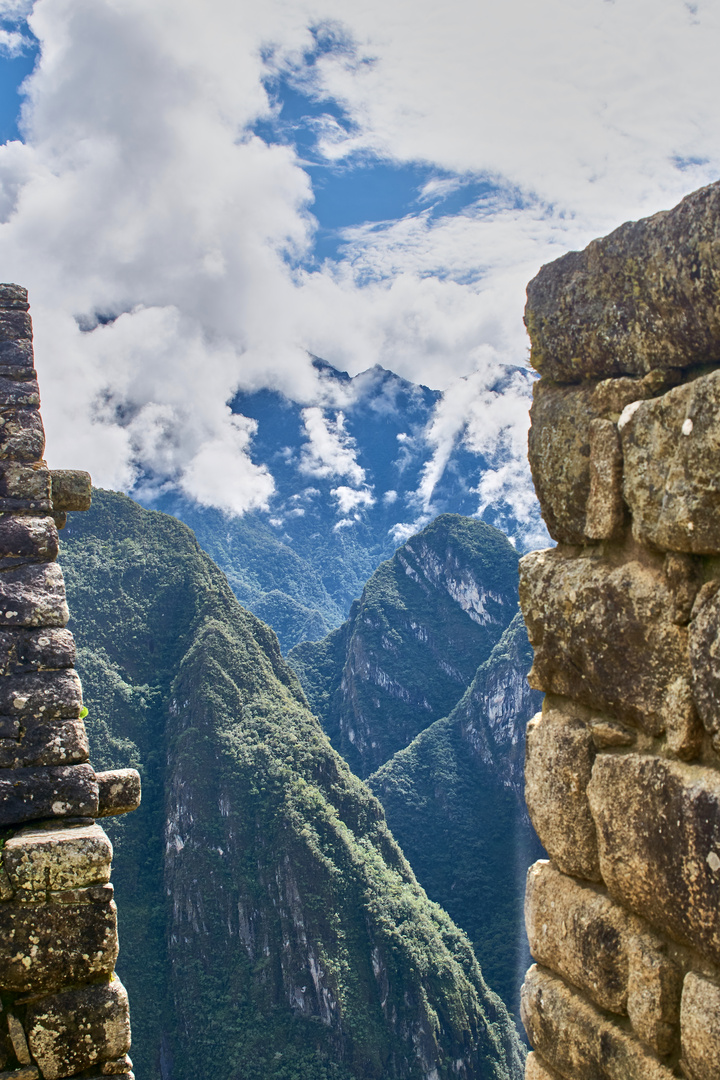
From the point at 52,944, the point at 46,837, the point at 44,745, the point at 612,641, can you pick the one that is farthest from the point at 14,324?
the point at 612,641

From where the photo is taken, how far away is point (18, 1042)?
9.51ft

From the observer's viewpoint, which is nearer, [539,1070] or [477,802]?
[539,1070]

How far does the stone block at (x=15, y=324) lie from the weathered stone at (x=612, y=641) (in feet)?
9.88

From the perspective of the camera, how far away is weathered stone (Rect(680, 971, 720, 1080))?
7.18ft

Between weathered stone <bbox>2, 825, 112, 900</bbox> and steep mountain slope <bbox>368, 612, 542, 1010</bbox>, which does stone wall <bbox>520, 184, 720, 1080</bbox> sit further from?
steep mountain slope <bbox>368, 612, 542, 1010</bbox>

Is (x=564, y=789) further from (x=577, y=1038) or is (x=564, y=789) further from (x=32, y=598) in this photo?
(x=32, y=598)

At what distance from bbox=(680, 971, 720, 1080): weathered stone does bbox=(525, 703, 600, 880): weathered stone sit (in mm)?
526

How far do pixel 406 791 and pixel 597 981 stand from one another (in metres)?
106

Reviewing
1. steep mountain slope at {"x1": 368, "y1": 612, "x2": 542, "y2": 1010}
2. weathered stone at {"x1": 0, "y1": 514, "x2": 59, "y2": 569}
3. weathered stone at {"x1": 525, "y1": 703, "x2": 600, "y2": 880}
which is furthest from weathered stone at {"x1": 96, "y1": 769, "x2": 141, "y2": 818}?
steep mountain slope at {"x1": 368, "y1": 612, "x2": 542, "y2": 1010}

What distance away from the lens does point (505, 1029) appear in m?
71.5

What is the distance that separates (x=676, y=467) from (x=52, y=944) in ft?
9.02

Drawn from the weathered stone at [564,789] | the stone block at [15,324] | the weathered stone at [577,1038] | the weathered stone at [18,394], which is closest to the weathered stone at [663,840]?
the weathered stone at [564,789]

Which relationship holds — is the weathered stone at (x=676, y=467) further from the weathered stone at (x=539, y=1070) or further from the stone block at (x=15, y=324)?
the stone block at (x=15, y=324)

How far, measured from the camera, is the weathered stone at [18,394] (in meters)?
4.04
